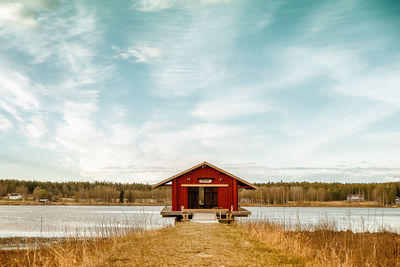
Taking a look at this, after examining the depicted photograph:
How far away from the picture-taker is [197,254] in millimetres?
10953

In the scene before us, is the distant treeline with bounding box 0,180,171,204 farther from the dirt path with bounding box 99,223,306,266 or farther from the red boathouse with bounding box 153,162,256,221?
the dirt path with bounding box 99,223,306,266

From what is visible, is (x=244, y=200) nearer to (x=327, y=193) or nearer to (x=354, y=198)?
(x=327, y=193)

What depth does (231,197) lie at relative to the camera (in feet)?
89.5

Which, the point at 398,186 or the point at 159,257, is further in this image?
the point at 398,186

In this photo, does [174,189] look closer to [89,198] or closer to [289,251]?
[289,251]

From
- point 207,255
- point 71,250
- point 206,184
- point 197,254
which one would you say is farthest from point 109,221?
point 207,255

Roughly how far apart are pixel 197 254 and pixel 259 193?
92.6m

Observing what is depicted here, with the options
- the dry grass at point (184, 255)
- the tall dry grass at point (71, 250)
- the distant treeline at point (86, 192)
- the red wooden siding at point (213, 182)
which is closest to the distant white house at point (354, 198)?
the distant treeline at point (86, 192)

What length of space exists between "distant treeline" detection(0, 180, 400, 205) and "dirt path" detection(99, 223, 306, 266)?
85.1 m

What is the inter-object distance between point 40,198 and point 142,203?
33.3m

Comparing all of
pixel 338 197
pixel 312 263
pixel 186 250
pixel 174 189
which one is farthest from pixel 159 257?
pixel 338 197

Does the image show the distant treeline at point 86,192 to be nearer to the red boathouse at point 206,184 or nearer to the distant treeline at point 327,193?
the distant treeline at point 327,193

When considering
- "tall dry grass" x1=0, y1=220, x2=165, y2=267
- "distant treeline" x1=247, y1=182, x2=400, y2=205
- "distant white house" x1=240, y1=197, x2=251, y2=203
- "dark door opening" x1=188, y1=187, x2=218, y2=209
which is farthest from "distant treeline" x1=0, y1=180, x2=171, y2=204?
"tall dry grass" x1=0, y1=220, x2=165, y2=267

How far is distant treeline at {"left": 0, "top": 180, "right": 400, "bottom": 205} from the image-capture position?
4082 inches
